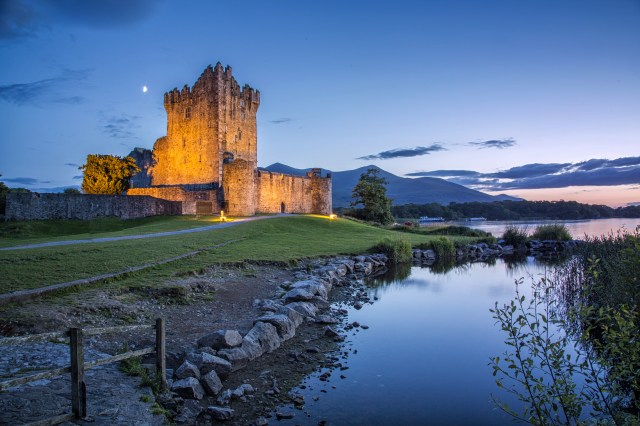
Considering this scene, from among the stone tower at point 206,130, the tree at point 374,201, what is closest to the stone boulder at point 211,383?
the stone tower at point 206,130

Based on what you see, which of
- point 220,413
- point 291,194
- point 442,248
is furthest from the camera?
point 291,194

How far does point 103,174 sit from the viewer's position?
4509 centimetres

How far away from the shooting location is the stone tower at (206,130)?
156 ft

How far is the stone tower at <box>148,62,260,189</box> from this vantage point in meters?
47.7

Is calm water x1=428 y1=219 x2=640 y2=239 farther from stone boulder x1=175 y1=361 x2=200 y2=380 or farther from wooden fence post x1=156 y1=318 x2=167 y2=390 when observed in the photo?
wooden fence post x1=156 y1=318 x2=167 y2=390

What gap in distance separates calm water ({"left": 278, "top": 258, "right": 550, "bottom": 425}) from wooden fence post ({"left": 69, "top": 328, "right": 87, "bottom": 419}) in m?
2.80

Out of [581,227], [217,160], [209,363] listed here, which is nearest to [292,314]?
[209,363]

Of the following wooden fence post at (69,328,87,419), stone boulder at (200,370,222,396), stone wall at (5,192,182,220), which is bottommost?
stone boulder at (200,370,222,396)

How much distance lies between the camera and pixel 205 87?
48.5 metres

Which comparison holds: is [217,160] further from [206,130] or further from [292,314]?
[292,314]

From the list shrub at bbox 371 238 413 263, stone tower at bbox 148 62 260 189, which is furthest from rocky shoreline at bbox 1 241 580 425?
stone tower at bbox 148 62 260 189

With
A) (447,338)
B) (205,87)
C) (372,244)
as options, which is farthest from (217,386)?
(205,87)

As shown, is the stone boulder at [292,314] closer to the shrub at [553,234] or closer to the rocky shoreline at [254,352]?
Answer: the rocky shoreline at [254,352]

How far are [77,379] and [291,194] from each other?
44756mm
